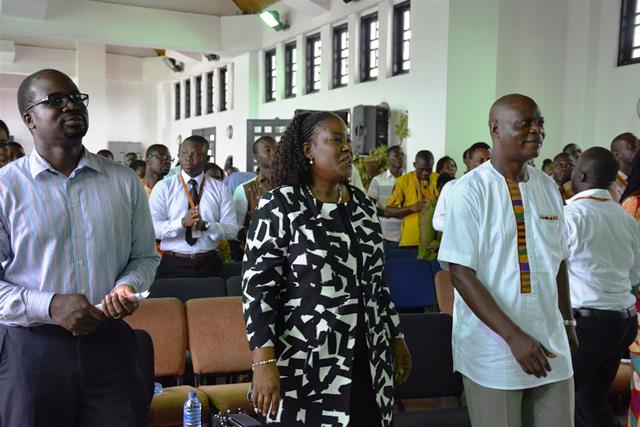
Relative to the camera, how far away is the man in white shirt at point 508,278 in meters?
2.34

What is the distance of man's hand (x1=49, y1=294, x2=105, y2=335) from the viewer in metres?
1.94

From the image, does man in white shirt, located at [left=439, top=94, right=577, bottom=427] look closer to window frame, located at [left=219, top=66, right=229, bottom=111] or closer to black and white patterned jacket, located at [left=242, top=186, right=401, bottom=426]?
black and white patterned jacket, located at [left=242, top=186, right=401, bottom=426]

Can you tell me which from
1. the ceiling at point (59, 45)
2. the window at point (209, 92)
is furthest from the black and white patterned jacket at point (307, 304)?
the ceiling at point (59, 45)

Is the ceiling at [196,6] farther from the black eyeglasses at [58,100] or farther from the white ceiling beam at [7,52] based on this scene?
the black eyeglasses at [58,100]

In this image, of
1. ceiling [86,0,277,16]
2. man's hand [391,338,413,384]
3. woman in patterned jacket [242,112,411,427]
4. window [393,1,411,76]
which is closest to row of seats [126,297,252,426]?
man's hand [391,338,413,384]

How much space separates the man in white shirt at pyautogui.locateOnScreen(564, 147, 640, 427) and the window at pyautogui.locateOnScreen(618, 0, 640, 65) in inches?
260

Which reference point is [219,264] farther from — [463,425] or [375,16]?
[375,16]

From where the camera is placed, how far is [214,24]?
51.6ft

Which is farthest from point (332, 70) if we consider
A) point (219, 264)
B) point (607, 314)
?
point (607, 314)

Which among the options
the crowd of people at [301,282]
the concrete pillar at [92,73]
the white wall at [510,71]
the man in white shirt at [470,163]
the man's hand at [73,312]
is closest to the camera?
the man's hand at [73,312]

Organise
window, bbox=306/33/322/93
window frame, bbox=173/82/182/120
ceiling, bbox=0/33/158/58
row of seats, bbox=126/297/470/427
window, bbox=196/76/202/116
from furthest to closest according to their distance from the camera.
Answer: window frame, bbox=173/82/182/120 → window, bbox=196/76/202/116 → ceiling, bbox=0/33/158/58 → window, bbox=306/33/322/93 → row of seats, bbox=126/297/470/427

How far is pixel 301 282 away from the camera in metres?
2.17

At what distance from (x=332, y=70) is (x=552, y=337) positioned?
37.3ft

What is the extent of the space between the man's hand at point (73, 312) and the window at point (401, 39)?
9862 millimetres
